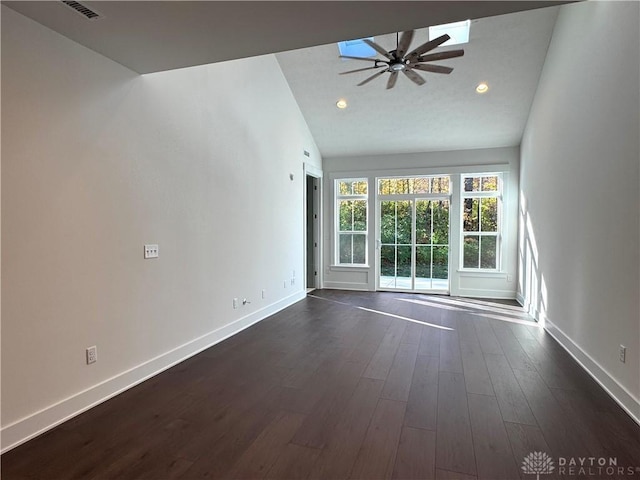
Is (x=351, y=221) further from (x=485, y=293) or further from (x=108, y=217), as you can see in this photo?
(x=108, y=217)

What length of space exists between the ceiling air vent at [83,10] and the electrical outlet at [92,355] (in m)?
2.25

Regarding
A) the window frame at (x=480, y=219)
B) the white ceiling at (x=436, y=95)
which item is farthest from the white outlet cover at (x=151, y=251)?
the window frame at (x=480, y=219)

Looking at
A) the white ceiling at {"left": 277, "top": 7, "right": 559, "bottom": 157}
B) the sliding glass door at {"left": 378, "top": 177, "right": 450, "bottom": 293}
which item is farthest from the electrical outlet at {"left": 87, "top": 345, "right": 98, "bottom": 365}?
the sliding glass door at {"left": 378, "top": 177, "right": 450, "bottom": 293}

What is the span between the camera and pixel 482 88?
18.2ft

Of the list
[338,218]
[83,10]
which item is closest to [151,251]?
[83,10]

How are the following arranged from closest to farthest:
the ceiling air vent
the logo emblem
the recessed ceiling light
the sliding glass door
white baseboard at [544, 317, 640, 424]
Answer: the logo emblem, the ceiling air vent, white baseboard at [544, 317, 640, 424], the recessed ceiling light, the sliding glass door

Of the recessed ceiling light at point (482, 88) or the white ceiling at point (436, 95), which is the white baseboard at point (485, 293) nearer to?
the white ceiling at point (436, 95)

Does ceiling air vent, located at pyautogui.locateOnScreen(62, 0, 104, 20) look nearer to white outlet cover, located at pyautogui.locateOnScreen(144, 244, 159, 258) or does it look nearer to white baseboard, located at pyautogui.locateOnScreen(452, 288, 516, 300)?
white outlet cover, located at pyautogui.locateOnScreen(144, 244, 159, 258)

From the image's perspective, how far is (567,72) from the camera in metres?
4.07

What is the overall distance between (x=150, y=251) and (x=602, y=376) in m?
4.06

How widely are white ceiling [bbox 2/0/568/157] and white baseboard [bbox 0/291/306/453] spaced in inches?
98.9

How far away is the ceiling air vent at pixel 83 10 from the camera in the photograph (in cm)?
206

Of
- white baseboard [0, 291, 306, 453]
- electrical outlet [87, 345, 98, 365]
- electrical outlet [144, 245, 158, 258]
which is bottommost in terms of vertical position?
white baseboard [0, 291, 306, 453]

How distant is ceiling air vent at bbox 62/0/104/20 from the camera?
206 cm
